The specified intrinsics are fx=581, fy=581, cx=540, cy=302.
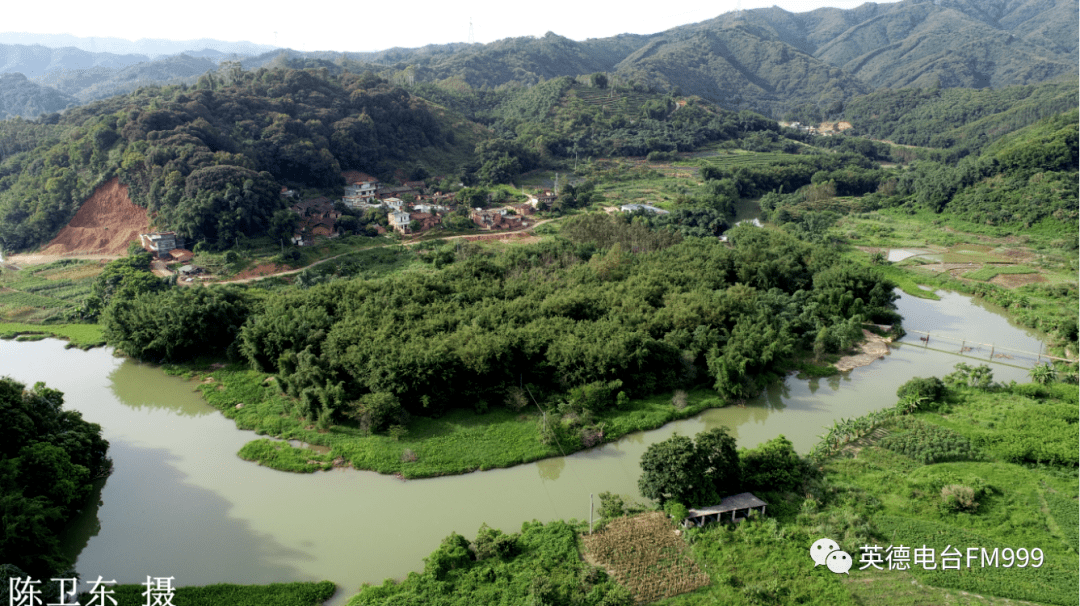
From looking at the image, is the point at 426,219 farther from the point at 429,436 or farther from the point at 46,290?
the point at 429,436

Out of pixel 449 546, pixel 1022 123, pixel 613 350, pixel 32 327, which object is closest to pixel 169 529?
pixel 449 546

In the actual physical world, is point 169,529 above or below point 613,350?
below

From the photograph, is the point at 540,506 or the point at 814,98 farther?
Answer: the point at 814,98

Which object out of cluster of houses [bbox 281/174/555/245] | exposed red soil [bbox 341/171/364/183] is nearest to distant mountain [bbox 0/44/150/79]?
exposed red soil [bbox 341/171/364/183]

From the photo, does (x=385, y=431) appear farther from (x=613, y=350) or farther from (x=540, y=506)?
(x=613, y=350)

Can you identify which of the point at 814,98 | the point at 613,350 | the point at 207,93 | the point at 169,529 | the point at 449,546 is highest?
the point at 814,98

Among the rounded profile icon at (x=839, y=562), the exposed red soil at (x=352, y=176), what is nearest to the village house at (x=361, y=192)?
the exposed red soil at (x=352, y=176)

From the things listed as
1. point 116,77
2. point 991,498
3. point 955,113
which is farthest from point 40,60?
point 991,498
